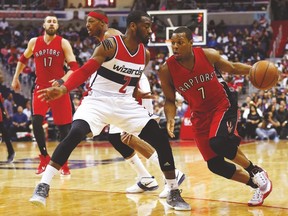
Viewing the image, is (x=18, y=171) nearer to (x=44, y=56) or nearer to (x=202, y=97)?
(x=44, y=56)

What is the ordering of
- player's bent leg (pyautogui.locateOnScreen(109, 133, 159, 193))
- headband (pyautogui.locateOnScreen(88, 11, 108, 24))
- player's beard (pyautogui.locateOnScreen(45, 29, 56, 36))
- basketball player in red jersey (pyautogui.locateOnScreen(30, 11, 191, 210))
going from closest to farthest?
basketball player in red jersey (pyautogui.locateOnScreen(30, 11, 191, 210)) < headband (pyautogui.locateOnScreen(88, 11, 108, 24)) < player's bent leg (pyautogui.locateOnScreen(109, 133, 159, 193)) < player's beard (pyautogui.locateOnScreen(45, 29, 56, 36))

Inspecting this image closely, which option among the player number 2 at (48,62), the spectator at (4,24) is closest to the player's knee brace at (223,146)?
the player number 2 at (48,62)

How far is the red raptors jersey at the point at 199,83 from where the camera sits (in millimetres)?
5910

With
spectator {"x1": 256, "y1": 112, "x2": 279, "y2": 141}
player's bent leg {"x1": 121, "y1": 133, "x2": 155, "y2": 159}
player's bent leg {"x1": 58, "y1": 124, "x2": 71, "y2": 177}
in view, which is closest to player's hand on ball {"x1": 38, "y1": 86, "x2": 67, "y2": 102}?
player's bent leg {"x1": 121, "y1": 133, "x2": 155, "y2": 159}

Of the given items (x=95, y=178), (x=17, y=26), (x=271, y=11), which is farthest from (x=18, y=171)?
(x=271, y=11)

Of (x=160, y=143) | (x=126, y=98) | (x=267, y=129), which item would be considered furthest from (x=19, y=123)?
(x=160, y=143)

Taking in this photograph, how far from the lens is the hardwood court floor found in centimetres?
561

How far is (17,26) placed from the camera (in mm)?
27328

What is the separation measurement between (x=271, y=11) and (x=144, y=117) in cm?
2352

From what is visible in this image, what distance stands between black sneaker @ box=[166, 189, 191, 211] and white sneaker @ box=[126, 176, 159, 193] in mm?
1016

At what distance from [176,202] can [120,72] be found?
1.34m

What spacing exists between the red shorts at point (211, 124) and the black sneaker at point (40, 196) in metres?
1.61

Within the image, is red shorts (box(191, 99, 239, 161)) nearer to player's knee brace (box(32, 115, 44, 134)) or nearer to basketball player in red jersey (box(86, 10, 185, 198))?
basketball player in red jersey (box(86, 10, 185, 198))

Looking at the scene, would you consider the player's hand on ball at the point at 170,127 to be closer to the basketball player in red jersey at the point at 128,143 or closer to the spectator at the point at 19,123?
the basketball player in red jersey at the point at 128,143
